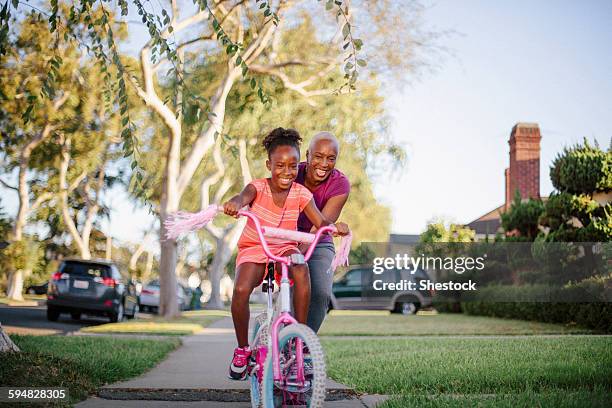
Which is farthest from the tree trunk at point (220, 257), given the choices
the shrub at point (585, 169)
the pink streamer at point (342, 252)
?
the pink streamer at point (342, 252)

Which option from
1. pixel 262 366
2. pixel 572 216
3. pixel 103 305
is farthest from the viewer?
pixel 103 305

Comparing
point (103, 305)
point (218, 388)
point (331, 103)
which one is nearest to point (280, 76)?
point (331, 103)

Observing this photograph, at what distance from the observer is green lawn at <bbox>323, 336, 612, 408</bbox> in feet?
19.2

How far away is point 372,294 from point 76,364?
23987mm

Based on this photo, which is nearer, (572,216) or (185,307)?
(572,216)

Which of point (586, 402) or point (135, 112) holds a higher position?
point (135, 112)

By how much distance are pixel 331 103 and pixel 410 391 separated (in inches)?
812

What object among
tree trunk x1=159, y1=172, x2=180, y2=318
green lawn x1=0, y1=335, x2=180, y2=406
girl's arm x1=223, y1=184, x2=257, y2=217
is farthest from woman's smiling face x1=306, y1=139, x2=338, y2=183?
tree trunk x1=159, y1=172, x2=180, y2=318

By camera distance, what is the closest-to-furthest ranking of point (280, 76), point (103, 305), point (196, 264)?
1. point (103, 305)
2. point (280, 76)
3. point (196, 264)

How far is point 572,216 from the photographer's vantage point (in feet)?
61.6

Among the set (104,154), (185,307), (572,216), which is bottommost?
(185,307)

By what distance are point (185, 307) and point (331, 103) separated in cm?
2613

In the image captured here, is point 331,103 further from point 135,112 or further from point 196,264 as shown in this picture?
point 196,264

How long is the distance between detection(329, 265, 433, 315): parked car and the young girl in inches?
978
